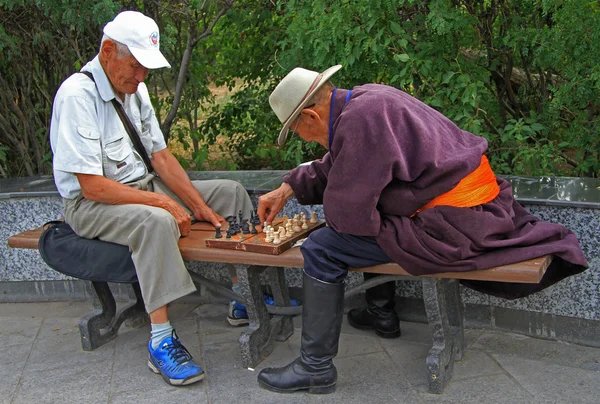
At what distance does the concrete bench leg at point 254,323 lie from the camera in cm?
332

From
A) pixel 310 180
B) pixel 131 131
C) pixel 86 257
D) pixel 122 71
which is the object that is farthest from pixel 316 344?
pixel 122 71

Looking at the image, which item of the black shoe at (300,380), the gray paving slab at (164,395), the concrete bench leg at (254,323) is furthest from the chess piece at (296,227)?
the gray paving slab at (164,395)

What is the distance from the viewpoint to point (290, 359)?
135 inches

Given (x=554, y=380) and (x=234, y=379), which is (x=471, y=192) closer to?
(x=554, y=380)

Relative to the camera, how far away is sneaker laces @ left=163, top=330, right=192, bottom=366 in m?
3.26

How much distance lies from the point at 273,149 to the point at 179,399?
104 inches

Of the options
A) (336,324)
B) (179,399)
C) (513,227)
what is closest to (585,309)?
(513,227)

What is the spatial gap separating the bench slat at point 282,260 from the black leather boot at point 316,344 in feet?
0.47

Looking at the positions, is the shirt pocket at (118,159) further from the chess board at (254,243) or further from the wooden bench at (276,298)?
the chess board at (254,243)

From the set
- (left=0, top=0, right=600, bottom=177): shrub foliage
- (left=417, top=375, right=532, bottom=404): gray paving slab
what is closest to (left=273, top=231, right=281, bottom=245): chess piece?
(left=417, top=375, right=532, bottom=404): gray paving slab

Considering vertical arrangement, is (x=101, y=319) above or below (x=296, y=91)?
below

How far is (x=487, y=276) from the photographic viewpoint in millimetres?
2793

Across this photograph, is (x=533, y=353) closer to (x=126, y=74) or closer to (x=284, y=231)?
(x=284, y=231)

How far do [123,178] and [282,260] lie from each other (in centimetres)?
102
